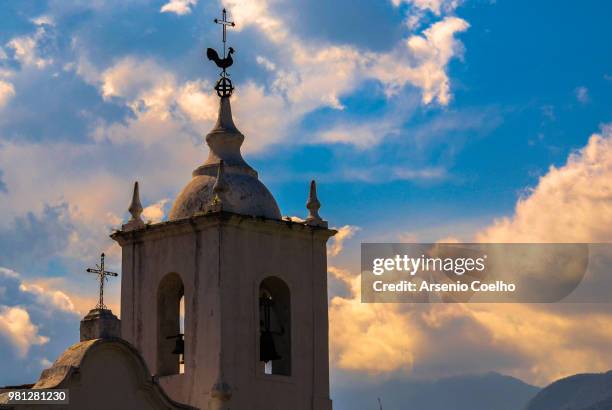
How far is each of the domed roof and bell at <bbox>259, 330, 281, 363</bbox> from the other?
8.45 ft

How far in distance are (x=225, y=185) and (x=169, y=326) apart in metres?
3.39

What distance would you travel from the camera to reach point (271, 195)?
104ft

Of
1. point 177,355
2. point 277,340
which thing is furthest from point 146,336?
point 277,340

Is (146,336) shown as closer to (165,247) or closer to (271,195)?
(165,247)

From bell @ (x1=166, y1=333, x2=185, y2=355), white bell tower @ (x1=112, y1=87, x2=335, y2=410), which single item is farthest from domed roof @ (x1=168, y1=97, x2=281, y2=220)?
bell @ (x1=166, y1=333, x2=185, y2=355)

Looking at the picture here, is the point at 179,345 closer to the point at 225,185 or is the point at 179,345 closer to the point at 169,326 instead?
the point at 169,326

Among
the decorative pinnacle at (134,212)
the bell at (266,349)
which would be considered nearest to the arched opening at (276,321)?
the bell at (266,349)

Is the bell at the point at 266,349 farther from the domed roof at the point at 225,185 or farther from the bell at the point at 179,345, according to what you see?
the domed roof at the point at 225,185

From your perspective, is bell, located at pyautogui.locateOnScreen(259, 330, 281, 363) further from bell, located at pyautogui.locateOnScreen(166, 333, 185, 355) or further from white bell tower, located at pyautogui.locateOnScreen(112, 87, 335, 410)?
bell, located at pyautogui.locateOnScreen(166, 333, 185, 355)

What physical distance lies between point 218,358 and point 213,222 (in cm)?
281

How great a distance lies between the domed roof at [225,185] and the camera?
3073 centimetres

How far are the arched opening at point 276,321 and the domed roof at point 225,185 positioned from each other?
1.56m

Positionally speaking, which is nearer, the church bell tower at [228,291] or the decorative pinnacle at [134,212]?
the church bell tower at [228,291]

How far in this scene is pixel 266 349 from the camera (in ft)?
101
